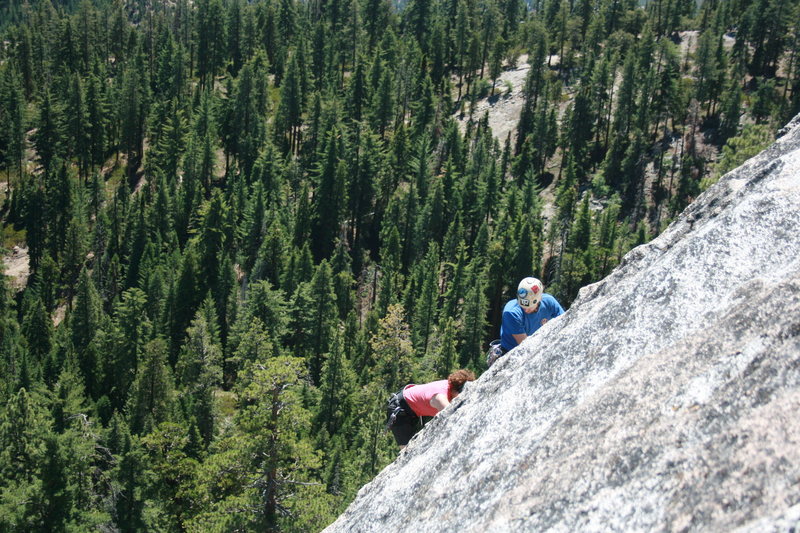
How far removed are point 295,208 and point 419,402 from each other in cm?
8112

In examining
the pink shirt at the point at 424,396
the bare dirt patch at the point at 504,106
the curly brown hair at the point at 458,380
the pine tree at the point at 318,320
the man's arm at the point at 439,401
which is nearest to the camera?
the curly brown hair at the point at 458,380

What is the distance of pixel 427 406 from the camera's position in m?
10.7

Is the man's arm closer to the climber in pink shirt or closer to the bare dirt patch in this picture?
the climber in pink shirt

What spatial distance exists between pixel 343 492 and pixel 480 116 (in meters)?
86.8

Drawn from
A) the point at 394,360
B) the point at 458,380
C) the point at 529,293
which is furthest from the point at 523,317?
the point at 394,360

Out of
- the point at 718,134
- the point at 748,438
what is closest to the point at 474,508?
the point at 748,438

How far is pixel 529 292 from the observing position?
33.2 feet

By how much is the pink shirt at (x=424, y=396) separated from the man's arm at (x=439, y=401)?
0.07 meters

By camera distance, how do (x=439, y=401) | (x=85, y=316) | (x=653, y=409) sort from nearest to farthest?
(x=653, y=409) → (x=439, y=401) → (x=85, y=316)

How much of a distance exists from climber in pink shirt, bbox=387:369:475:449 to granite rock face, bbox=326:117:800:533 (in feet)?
2.91

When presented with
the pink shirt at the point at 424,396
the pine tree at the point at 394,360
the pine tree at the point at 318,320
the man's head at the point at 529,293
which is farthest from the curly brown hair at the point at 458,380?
the pine tree at the point at 318,320

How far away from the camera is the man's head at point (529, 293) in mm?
10125

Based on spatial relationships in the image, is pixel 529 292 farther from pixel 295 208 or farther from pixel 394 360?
pixel 295 208

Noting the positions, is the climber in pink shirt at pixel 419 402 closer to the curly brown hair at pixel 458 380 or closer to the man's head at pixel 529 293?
the curly brown hair at pixel 458 380
